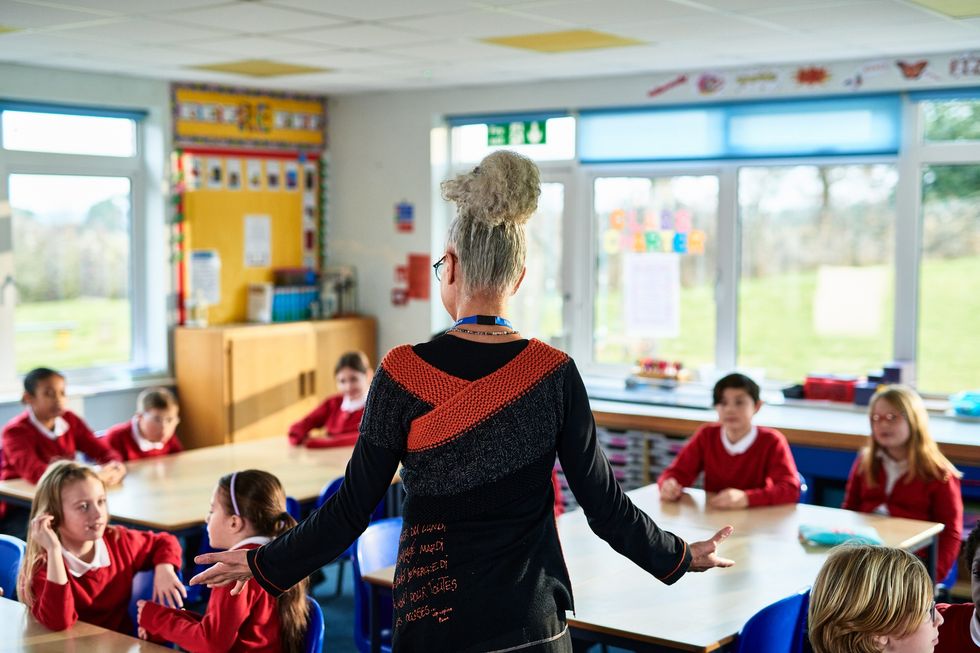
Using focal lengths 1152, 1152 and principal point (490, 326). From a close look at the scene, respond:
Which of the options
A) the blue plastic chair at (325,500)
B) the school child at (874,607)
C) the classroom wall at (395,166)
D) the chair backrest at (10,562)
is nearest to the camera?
the school child at (874,607)

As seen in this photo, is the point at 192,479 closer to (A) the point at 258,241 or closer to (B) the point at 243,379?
(B) the point at 243,379

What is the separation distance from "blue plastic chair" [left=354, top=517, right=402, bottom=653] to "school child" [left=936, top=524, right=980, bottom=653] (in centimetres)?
157

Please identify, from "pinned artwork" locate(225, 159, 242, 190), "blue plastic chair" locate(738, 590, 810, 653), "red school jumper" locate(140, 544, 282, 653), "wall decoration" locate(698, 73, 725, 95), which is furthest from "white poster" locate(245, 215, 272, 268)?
"blue plastic chair" locate(738, 590, 810, 653)

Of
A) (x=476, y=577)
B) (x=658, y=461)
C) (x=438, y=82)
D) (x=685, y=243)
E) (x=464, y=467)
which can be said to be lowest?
(x=658, y=461)

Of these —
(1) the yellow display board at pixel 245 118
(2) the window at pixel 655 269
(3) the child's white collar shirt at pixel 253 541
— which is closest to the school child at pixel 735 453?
(3) the child's white collar shirt at pixel 253 541

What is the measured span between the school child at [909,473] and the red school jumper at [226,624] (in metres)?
2.44

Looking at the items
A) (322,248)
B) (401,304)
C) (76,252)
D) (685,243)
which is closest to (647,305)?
(685,243)

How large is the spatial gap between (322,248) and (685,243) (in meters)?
2.67

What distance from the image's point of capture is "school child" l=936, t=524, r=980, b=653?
7.83ft

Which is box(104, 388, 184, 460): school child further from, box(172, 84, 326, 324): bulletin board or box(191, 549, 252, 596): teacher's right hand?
box(191, 549, 252, 596): teacher's right hand

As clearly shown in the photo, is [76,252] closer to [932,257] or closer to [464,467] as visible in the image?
[932,257]

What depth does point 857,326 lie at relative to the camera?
6211 millimetres

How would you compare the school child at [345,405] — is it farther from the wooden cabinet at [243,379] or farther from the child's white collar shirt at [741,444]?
the child's white collar shirt at [741,444]

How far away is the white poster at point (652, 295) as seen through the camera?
679 centimetres
